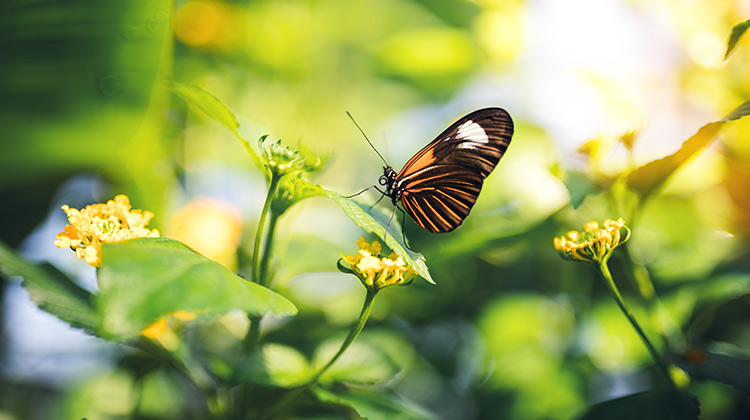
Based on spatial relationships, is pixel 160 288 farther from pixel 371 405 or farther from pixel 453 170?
pixel 453 170

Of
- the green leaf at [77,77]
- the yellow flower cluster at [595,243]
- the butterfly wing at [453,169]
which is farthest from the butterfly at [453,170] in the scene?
the green leaf at [77,77]

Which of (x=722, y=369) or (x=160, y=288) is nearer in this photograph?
(x=160, y=288)

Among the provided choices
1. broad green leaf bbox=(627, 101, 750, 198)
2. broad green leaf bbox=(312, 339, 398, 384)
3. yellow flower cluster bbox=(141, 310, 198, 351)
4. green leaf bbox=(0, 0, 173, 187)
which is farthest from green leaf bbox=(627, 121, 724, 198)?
green leaf bbox=(0, 0, 173, 187)

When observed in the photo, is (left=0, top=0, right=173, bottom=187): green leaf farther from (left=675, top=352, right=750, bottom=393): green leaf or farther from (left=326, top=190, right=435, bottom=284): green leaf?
(left=675, top=352, right=750, bottom=393): green leaf

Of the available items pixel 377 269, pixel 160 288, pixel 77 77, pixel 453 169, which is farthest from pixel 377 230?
pixel 77 77

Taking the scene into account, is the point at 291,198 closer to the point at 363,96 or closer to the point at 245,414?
the point at 245,414

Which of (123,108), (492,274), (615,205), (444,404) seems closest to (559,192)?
(492,274)

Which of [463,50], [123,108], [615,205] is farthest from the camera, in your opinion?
[463,50]

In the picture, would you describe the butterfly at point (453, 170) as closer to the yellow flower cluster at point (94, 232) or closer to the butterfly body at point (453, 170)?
the butterfly body at point (453, 170)
